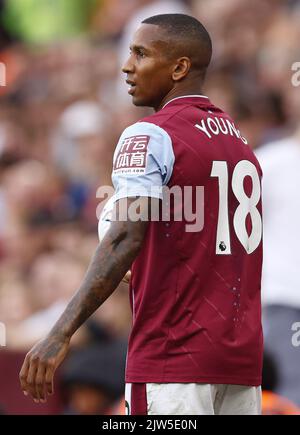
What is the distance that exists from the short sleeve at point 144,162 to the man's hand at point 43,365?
54 cm

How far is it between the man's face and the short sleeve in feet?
0.74

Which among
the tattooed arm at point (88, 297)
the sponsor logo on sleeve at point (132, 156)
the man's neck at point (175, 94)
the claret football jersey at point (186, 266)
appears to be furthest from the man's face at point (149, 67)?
the tattooed arm at point (88, 297)

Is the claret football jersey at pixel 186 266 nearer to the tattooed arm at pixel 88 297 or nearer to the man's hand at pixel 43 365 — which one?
the tattooed arm at pixel 88 297

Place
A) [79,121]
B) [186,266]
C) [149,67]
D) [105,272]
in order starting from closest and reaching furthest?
1. [105,272]
2. [186,266]
3. [149,67]
4. [79,121]

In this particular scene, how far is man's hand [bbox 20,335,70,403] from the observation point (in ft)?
11.9

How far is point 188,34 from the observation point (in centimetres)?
410

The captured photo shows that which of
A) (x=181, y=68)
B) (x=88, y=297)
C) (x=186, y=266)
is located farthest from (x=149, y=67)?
(x=88, y=297)

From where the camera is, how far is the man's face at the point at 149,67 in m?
4.08

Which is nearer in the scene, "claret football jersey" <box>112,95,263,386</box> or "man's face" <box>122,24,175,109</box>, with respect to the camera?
"claret football jersey" <box>112,95,263,386</box>

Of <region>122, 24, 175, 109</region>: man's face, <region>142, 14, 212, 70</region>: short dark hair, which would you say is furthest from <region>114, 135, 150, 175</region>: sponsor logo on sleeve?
<region>142, 14, 212, 70</region>: short dark hair

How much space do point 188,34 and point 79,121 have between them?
5.88 metres

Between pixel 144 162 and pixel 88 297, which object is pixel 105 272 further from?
pixel 144 162

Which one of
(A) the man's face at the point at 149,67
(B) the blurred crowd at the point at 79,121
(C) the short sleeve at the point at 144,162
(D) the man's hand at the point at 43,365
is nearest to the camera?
(D) the man's hand at the point at 43,365

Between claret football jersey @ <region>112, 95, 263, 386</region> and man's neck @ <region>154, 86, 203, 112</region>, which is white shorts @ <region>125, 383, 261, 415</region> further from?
man's neck @ <region>154, 86, 203, 112</region>
